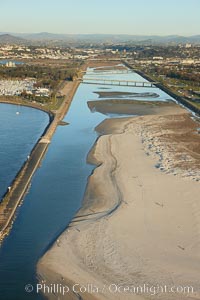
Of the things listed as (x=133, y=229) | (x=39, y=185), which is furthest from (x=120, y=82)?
(x=133, y=229)

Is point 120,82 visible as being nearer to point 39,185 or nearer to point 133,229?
point 39,185

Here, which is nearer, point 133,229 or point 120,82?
point 133,229

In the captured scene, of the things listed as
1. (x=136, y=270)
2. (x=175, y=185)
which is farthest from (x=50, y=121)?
(x=136, y=270)

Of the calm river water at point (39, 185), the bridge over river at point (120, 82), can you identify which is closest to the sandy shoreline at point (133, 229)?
the calm river water at point (39, 185)

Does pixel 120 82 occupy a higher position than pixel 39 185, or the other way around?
pixel 120 82

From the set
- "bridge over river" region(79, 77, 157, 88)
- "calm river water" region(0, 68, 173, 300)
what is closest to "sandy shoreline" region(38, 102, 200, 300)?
"calm river water" region(0, 68, 173, 300)
